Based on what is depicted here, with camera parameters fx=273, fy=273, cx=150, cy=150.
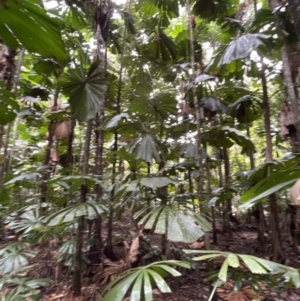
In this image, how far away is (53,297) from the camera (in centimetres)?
293

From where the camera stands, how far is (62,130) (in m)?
3.99

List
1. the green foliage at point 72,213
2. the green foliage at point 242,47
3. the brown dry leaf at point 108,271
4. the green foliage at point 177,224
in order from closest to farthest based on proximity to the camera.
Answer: the green foliage at point 177,224 < the green foliage at point 72,213 < the green foliage at point 242,47 < the brown dry leaf at point 108,271

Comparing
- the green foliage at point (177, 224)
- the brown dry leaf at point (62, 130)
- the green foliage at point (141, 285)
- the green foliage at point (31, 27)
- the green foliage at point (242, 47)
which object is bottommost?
the green foliage at point (141, 285)

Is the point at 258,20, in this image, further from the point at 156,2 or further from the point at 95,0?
the point at 95,0

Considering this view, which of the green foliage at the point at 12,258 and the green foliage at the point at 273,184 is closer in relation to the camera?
the green foliage at the point at 273,184

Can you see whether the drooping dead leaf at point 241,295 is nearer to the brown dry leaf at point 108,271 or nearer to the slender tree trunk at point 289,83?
the brown dry leaf at point 108,271

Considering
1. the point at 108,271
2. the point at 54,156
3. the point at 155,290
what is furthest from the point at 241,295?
the point at 54,156

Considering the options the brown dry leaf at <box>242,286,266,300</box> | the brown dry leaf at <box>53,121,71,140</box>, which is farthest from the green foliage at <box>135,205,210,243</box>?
the brown dry leaf at <box>53,121,71,140</box>

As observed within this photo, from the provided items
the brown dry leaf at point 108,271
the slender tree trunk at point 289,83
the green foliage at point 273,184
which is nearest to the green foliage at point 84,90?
the brown dry leaf at point 108,271

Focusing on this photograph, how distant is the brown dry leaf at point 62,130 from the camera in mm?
3980

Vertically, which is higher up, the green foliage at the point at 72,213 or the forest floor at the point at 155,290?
the green foliage at the point at 72,213

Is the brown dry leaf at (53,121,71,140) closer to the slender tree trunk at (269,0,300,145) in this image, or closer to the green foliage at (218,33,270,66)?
the green foliage at (218,33,270,66)

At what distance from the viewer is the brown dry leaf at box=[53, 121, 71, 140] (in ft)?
13.1

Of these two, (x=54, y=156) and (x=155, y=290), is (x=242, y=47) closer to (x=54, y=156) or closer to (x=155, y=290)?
(x=155, y=290)
